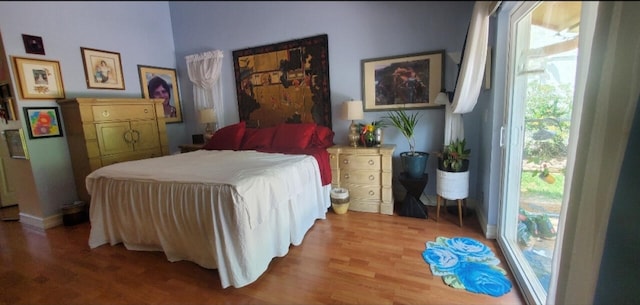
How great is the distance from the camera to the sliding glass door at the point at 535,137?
122 cm

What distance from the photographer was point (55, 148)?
2738 millimetres

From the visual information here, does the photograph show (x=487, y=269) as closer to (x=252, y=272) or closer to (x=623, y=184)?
(x=623, y=184)

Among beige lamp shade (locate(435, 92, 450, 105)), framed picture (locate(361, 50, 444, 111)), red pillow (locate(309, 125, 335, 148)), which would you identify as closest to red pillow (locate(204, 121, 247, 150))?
red pillow (locate(309, 125, 335, 148))

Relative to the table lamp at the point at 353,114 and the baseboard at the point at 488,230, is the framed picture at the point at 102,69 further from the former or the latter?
the baseboard at the point at 488,230

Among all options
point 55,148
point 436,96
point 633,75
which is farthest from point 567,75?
point 55,148

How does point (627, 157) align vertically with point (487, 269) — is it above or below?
above

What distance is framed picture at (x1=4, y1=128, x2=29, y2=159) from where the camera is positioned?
8.31 feet

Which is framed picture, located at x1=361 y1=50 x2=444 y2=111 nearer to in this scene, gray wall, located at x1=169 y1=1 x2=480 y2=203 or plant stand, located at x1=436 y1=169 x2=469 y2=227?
gray wall, located at x1=169 y1=1 x2=480 y2=203

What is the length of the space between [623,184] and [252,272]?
175 centimetres

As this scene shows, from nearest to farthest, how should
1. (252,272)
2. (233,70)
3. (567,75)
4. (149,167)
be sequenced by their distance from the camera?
(567,75), (252,272), (149,167), (233,70)

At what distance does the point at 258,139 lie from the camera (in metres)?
3.07

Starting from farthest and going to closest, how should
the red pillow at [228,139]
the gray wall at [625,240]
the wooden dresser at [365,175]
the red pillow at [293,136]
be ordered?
the red pillow at [228,139]
the red pillow at [293,136]
the wooden dresser at [365,175]
the gray wall at [625,240]

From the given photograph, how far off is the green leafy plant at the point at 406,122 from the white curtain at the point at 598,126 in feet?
5.49

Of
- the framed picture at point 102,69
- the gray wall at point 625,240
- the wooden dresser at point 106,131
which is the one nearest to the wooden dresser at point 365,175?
the gray wall at point 625,240
